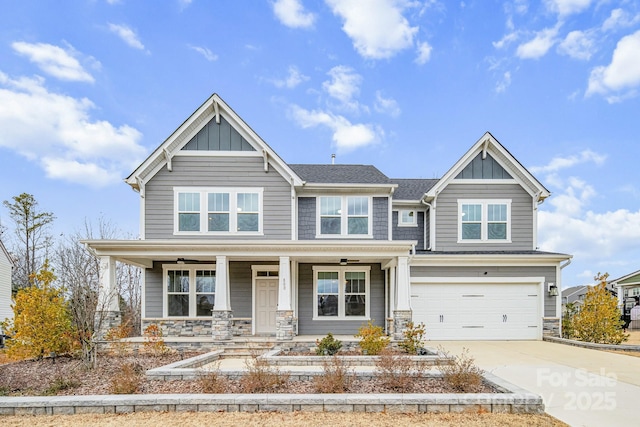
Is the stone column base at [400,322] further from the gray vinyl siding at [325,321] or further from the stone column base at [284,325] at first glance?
the stone column base at [284,325]

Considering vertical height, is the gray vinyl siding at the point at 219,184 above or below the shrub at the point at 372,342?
above

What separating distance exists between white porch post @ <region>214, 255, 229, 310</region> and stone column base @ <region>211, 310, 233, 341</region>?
0.18 m

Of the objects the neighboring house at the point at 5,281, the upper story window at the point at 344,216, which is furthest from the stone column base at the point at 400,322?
the neighboring house at the point at 5,281

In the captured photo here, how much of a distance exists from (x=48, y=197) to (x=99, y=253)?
51.4 feet

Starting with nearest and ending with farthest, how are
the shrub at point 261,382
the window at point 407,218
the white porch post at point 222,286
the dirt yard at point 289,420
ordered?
the dirt yard at point 289,420
the shrub at point 261,382
the white porch post at point 222,286
the window at point 407,218

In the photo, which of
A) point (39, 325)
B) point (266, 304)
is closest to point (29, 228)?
point (39, 325)

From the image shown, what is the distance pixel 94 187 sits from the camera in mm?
19516

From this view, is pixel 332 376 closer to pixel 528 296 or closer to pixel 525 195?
pixel 528 296

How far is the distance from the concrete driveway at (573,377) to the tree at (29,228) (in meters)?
24.9

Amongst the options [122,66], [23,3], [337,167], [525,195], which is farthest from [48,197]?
[525,195]

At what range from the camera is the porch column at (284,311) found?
11.3 meters

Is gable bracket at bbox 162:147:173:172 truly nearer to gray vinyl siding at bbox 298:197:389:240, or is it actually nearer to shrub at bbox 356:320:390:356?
gray vinyl siding at bbox 298:197:389:240

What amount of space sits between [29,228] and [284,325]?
21052 millimetres

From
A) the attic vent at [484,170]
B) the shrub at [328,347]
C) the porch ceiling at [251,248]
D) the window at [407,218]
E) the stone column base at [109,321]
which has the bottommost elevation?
the shrub at [328,347]
